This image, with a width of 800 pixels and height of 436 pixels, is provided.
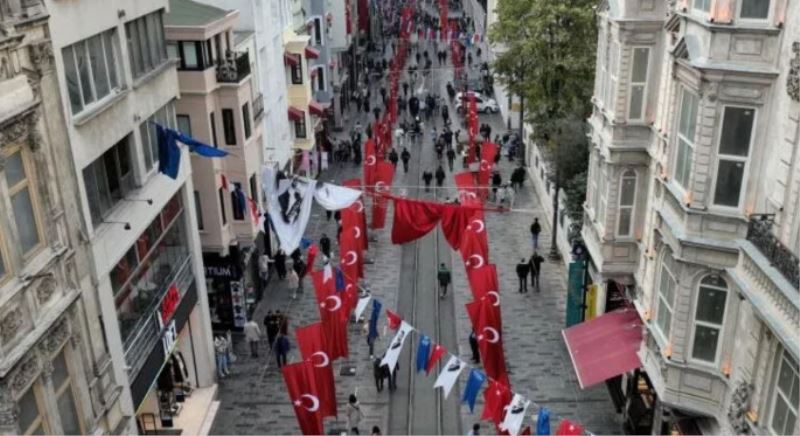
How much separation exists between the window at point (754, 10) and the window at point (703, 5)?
936 mm

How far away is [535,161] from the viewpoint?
46.0 metres

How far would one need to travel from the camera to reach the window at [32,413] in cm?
1365

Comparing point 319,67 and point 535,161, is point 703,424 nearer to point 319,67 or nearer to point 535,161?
point 535,161

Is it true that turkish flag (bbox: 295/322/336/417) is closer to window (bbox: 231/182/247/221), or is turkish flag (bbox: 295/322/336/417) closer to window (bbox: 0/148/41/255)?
window (bbox: 0/148/41/255)

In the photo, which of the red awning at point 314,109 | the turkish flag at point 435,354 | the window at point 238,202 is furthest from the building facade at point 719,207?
the red awning at point 314,109

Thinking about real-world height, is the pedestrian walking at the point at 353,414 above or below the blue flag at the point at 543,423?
below

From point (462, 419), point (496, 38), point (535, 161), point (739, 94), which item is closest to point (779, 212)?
point (739, 94)

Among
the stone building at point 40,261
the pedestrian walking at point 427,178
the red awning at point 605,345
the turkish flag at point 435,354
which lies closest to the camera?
the stone building at point 40,261

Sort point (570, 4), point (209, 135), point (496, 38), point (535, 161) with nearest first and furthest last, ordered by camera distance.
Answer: point (209, 135) → point (570, 4) → point (496, 38) → point (535, 161)

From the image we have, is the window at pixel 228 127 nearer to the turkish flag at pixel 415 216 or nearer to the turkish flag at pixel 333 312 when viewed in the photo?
the turkish flag at pixel 415 216

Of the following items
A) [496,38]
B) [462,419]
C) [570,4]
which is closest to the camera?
[462,419]

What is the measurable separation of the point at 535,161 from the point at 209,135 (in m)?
23.6

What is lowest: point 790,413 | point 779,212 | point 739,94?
point 790,413

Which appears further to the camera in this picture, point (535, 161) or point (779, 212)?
point (535, 161)
